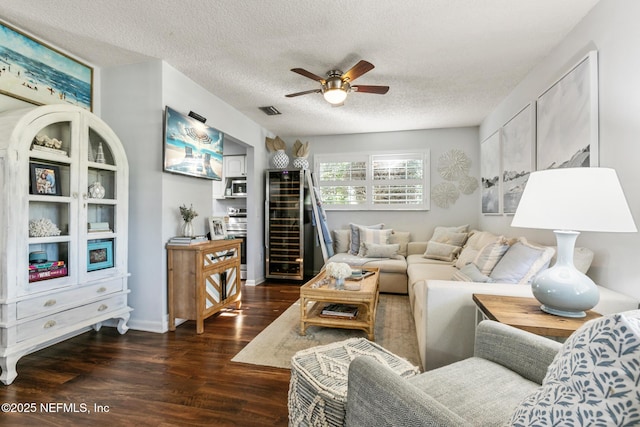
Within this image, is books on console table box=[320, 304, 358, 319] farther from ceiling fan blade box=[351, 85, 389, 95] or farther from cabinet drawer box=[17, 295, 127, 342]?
ceiling fan blade box=[351, 85, 389, 95]

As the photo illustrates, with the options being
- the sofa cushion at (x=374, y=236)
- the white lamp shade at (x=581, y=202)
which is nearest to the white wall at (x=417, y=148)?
the sofa cushion at (x=374, y=236)

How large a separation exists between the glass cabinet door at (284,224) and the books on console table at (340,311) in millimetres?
1964

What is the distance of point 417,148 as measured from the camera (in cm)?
504

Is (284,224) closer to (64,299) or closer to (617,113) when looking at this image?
(64,299)

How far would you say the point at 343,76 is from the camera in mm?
2670

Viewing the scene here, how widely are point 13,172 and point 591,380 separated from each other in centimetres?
283

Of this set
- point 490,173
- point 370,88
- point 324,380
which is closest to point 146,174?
point 370,88

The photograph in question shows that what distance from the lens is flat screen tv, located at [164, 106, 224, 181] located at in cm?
282

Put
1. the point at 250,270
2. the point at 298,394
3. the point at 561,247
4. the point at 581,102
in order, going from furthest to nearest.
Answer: the point at 250,270 → the point at 581,102 → the point at 561,247 → the point at 298,394

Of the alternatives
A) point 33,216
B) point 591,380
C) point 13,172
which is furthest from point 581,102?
point 33,216

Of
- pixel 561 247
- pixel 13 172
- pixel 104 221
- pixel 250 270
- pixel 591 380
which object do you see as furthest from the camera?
pixel 250 270

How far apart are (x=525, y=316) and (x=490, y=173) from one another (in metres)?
3.06

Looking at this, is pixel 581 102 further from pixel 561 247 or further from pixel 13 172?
pixel 13 172

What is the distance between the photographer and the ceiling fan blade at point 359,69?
2382mm
